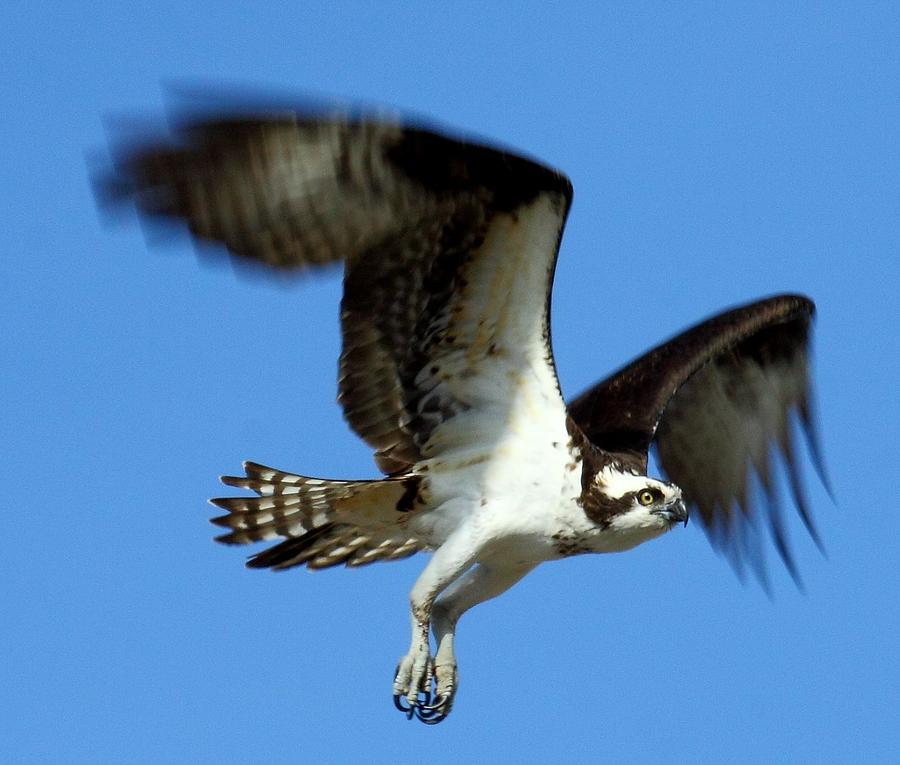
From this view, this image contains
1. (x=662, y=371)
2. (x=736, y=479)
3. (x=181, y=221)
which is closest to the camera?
(x=181, y=221)

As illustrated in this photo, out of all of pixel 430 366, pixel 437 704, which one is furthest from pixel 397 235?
pixel 437 704

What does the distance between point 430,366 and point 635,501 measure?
123cm

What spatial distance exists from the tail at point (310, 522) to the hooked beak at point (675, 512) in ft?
4.56

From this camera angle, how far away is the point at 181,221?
728cm

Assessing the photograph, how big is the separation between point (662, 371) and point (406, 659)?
2744 mm

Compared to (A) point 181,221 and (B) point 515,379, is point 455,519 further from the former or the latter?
(A) point 181,221

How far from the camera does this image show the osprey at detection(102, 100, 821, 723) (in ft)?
24.8

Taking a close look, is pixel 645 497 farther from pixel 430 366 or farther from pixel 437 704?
pixel 437 704

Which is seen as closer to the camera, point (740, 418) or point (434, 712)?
point (434, 712)

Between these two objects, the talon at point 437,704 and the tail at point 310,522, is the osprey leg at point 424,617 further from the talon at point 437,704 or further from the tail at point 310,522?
the tail at point 310,522

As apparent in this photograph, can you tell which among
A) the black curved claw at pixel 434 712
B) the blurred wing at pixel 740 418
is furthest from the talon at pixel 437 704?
the blurred wing at pixel 740 418

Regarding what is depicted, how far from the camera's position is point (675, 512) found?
28.8ft

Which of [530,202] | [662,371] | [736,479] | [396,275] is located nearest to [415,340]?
[396,275]

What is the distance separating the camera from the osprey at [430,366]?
297 inches
